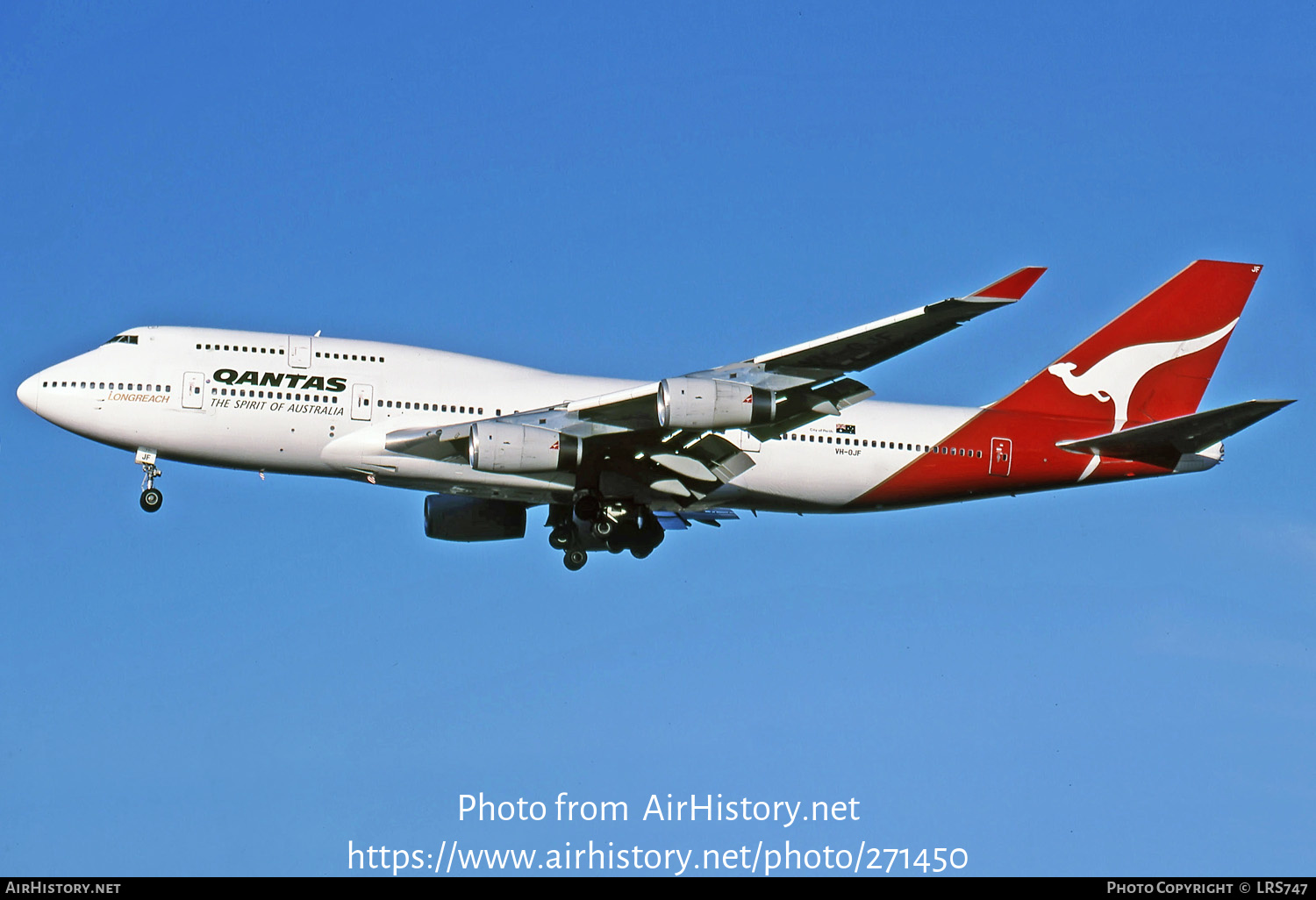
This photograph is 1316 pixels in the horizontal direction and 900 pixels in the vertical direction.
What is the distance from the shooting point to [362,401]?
34.1 metres

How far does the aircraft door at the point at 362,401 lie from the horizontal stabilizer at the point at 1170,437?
17.0 meters

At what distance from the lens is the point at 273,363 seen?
3416 cm

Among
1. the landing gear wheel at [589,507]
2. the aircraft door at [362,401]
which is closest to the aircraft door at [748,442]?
the landing gear wheel at [589,507]

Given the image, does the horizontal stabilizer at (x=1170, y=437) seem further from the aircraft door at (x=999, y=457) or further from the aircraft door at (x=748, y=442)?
the aircraft door at (x=748, y=442)

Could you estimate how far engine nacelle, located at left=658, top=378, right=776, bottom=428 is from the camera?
30734 mm

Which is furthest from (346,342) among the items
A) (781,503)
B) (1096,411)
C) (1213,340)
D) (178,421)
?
(1213,340)

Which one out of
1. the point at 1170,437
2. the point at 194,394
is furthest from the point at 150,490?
the point at 1170,437

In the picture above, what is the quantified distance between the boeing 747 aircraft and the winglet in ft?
6.86

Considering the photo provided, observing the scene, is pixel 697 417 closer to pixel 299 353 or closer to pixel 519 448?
pixel 519 448

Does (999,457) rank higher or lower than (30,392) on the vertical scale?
lower

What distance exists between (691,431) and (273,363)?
9.66m

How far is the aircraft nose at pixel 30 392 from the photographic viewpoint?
112 feet

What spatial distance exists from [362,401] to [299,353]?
1.91 metres
